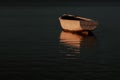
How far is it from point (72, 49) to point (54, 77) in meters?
22.1

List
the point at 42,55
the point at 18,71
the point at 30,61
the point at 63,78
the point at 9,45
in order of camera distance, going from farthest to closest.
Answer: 1. the point at 9,45
2. the point at 42,55
3. the point at 30,61
4. the point at 18,71
5. the point at 63,78

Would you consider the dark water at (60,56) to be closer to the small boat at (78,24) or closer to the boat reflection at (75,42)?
the boat reflection at (75,42)

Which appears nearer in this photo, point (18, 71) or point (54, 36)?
point (18, 71)

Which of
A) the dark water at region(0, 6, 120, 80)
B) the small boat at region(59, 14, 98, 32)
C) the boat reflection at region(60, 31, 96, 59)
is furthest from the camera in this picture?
the small boat at region(59, 14, 98, 32)

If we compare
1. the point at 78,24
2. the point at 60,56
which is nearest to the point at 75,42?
the point at 78,24

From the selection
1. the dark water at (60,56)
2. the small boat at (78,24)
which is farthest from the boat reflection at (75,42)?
the small boat at (78,24)

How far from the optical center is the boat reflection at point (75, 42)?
68.4m

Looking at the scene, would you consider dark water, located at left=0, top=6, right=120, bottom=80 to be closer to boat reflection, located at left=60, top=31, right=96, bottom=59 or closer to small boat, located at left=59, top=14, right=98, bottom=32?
boat reflection, located at left=60, top=31, right=96, bottom=59

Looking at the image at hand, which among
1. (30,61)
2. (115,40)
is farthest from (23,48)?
(115,40)

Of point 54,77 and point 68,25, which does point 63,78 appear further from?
point 68,25

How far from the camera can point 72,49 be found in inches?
2854

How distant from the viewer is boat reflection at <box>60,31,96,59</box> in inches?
2695

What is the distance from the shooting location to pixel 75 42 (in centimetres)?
8131

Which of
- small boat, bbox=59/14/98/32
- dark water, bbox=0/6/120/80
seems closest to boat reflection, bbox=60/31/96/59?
dark water, bbox=0/6/120/80
